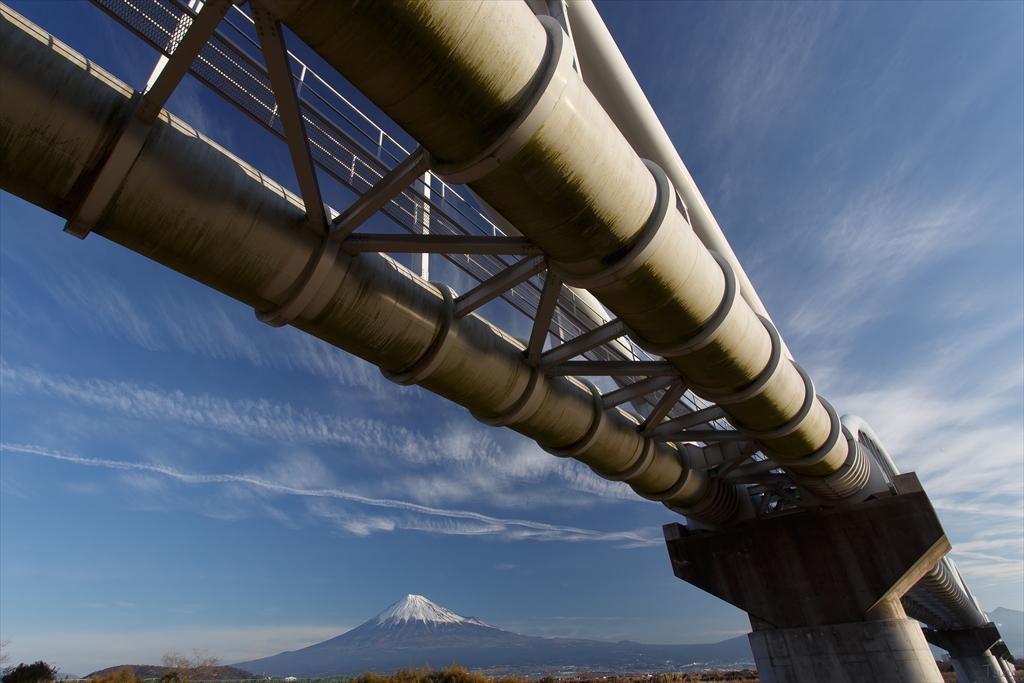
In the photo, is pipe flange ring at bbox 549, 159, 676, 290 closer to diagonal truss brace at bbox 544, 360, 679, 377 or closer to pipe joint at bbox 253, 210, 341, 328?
pipe joint at bbox 253, 210, 341, 328

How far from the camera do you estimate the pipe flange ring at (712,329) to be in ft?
21.1

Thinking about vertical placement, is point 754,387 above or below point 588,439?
below

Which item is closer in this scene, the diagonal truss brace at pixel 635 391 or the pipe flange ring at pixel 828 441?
the diagonal truss brace at pixel 635 391

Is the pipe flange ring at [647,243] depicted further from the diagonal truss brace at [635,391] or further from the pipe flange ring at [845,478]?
the pipe flange ring at [845,478]

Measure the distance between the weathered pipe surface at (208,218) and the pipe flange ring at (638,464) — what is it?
14.2 ft

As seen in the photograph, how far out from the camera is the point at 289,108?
475cm

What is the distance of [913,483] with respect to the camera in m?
14.4

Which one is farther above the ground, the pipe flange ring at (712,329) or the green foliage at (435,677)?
the pipe flange ring at (712,329)

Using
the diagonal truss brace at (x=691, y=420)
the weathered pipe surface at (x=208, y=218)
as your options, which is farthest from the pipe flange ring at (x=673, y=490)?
the weathered pipe surface at (x=208, y=218)

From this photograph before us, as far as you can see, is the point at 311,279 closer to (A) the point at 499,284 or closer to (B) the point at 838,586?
(A) the point at 499,284

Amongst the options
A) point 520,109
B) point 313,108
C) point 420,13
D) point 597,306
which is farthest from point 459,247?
point 597,306

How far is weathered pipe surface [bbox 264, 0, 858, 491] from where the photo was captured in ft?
10.4

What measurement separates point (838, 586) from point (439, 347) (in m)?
14.8

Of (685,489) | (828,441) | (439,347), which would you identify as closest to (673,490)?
(685,489)
